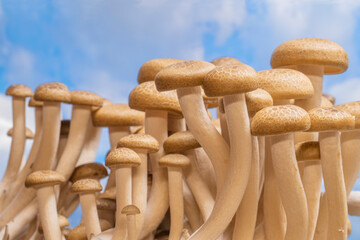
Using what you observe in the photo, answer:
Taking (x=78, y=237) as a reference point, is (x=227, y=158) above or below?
above

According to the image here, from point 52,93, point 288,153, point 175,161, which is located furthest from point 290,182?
point 52,93

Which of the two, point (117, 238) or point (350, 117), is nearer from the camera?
point (350, 117)

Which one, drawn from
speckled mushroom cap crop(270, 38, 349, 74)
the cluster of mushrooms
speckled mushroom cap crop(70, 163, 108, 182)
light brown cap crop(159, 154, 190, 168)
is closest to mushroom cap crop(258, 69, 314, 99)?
the cluster of mushrooms

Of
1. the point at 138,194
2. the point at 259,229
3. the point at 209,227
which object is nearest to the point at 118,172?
the point at 138,194

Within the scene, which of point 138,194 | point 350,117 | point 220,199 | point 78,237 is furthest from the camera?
point 78,237

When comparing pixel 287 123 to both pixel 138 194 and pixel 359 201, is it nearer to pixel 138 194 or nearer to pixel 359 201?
pixel 138 194

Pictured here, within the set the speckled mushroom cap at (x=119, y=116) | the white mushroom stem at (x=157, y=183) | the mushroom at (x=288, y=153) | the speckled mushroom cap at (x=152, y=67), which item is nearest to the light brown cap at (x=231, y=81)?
the mushroom at (x=288, y=153)

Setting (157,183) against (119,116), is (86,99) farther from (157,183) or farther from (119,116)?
(157,183)
